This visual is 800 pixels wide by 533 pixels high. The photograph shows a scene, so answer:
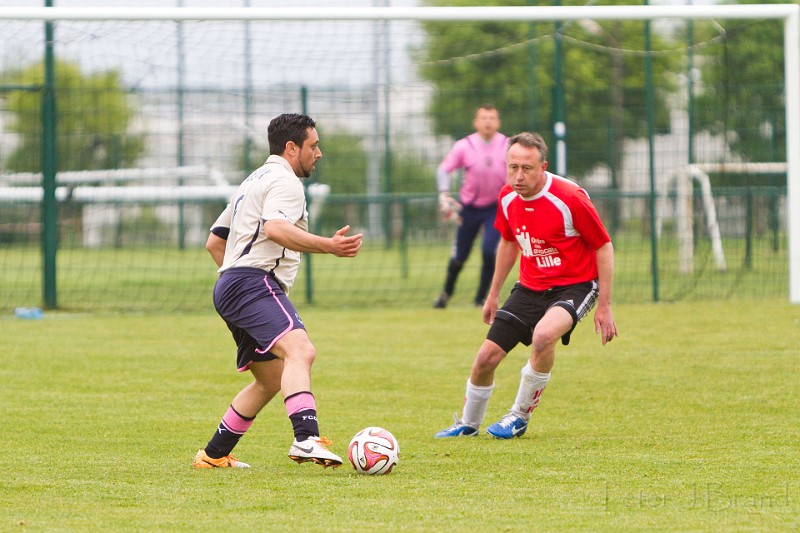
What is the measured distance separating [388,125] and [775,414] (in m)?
9.50

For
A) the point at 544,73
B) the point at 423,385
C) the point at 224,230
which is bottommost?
the point at 423,385

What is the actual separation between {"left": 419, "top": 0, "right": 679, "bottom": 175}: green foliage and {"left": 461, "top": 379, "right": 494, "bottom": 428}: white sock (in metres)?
8.04

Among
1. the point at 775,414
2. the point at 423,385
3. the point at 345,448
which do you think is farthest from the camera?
the point at 423,385

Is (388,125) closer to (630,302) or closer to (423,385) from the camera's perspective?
(630,302)

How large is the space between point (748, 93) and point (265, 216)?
1217 cm

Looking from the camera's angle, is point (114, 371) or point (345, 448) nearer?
point (345, 448)

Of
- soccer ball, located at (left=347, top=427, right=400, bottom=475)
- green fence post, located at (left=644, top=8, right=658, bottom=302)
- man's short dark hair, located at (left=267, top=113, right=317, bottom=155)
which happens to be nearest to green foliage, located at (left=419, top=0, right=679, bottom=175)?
green fence post, located at (left=644, top=8, right=658, bottom=302)

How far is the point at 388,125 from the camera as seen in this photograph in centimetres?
1625

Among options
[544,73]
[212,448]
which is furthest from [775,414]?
[544,73]

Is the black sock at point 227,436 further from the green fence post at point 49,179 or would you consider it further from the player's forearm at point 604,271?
the green fence post at point 49,179

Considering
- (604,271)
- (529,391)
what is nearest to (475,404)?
(529,391)

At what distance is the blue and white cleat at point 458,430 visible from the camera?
7.12 m

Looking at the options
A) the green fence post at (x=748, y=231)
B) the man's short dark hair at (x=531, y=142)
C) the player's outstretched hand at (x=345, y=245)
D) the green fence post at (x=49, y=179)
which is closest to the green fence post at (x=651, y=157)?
the green fence post at (x=748, y=231)

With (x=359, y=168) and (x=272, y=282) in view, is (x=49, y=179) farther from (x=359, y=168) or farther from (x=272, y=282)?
(x=272, y=282)
